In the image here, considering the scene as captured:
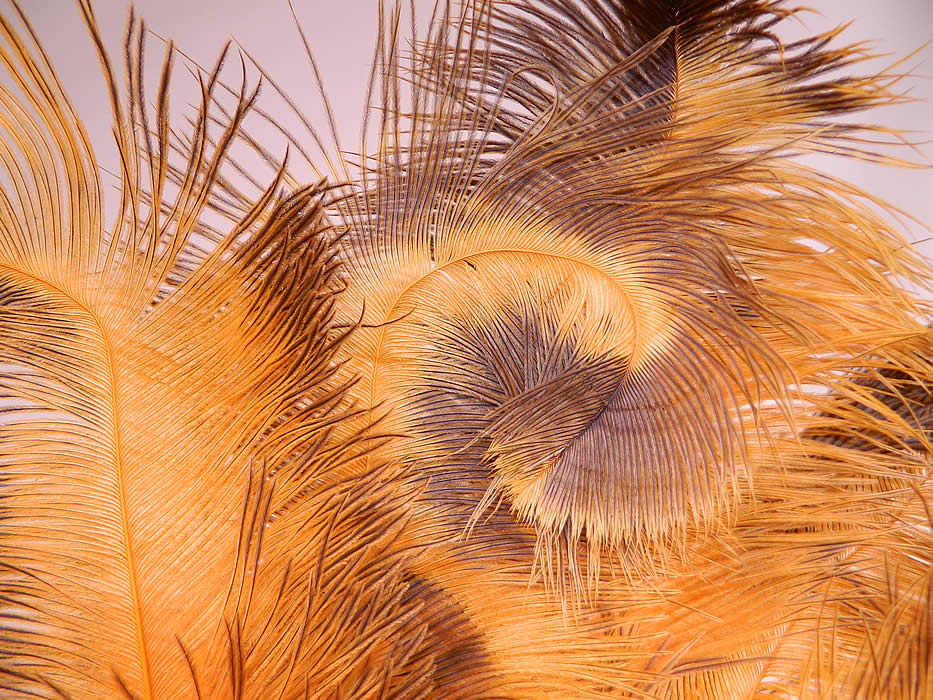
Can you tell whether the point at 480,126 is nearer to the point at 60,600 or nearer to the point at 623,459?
the point at 623,459

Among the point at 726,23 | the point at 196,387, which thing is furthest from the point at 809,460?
the point at 196,387

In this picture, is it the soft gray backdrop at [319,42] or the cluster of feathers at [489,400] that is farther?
the soft gray backdrop at [319,42]

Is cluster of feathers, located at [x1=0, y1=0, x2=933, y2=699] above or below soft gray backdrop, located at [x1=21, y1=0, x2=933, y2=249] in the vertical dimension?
below

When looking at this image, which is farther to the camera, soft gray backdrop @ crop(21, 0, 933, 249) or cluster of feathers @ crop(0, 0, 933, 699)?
soft gray backdrop @ crop(21, 0, 933, 249)

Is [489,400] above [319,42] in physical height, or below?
below

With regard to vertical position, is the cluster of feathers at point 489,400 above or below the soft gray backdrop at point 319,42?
below
